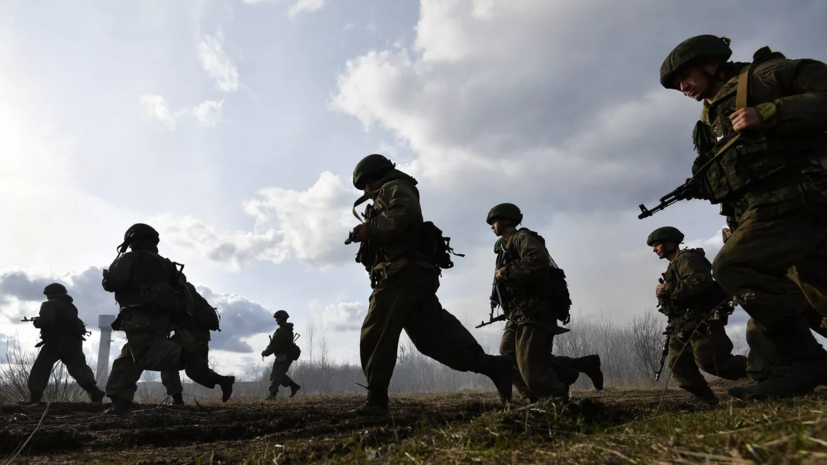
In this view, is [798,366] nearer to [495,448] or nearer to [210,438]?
[495,448]

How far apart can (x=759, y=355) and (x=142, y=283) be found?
6.62m

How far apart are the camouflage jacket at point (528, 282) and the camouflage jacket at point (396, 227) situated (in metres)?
1.12

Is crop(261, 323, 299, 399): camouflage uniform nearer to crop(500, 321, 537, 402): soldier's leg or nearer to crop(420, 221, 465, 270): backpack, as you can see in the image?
crop(500, 321, 537, 402): soldier's leg

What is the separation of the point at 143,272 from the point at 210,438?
3.37m

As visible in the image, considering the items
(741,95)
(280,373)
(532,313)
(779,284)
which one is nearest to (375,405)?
(532,313)

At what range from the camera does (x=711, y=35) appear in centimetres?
367

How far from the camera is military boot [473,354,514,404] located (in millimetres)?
4582

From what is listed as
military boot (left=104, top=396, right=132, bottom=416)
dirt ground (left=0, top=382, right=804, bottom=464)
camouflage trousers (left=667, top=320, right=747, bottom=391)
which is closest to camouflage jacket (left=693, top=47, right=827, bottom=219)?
dirt ground (left=0, top=382, right=804, bottom=464)

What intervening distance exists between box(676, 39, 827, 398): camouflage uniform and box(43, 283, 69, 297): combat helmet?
34.4 ft

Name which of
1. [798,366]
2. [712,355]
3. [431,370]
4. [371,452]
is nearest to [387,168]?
[371,452]

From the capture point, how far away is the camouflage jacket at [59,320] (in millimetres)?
9000

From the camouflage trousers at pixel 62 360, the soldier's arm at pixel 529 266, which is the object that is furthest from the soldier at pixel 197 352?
the soldier's arm at pixel 529 266

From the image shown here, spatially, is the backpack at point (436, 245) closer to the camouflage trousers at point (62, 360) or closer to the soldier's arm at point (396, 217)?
the soldier's arm at point (396, 217)

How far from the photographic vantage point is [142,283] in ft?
20.9
